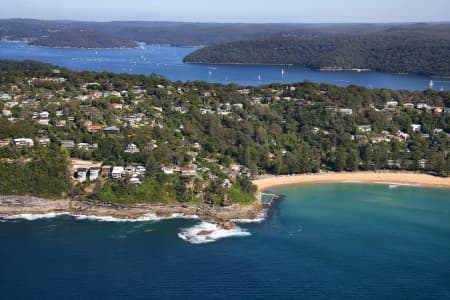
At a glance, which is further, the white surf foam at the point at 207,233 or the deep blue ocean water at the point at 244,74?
the deep blue ocean water at the point at 244,74

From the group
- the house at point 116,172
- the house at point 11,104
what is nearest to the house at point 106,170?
the house at point 116,172

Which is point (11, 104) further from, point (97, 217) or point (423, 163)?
point (423, 163)

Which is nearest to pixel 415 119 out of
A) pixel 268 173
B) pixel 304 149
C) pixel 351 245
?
pixel 304 149

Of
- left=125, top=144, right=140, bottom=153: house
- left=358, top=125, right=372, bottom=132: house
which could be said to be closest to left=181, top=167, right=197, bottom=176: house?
left=125, top=144, right=140, bottom=153: house

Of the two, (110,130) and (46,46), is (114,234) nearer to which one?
(110,130)

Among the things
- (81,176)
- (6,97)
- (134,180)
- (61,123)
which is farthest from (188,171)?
(6,97)

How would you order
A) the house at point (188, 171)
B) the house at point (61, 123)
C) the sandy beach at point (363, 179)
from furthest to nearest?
1. the house at point (61, 123)
2. the sandy beach at point (363, 179)
3. the house at point (188, 171)

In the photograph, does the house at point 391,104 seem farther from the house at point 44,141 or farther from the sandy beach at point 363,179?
the house at point 44,141

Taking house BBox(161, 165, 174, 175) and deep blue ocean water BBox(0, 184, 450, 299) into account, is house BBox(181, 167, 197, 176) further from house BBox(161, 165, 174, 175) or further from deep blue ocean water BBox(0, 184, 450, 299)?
deep blue ocean water BBox(0, 184, 450, 299)
